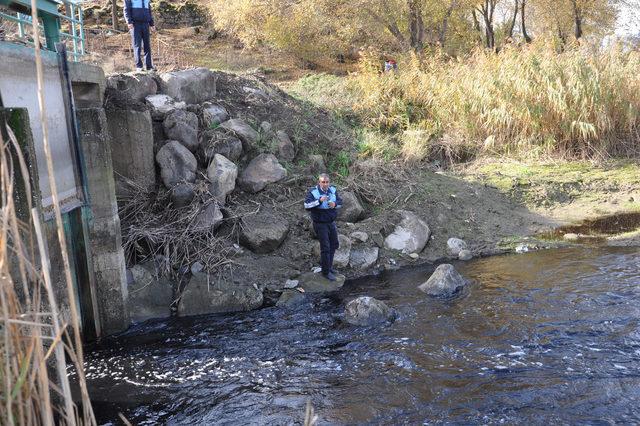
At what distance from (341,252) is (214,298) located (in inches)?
98.6

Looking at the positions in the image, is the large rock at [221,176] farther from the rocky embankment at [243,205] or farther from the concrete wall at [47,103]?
the concrete wall at [47,103]

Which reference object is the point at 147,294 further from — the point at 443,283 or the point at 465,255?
the point at 465,255

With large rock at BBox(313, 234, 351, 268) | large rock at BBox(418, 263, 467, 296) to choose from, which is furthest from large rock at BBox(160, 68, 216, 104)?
large rock at BBox(418, 263, 467, 296)

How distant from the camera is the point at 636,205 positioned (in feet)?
37.8

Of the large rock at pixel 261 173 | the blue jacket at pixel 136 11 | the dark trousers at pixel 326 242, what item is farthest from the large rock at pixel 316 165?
the blue jacket at pixel 136 11

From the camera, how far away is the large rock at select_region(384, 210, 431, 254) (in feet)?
33.9

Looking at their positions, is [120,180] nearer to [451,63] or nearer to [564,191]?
[564,191]

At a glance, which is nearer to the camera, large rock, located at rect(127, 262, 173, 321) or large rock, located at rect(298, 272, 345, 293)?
large rock, located at rect(127, 262, 173, 321)

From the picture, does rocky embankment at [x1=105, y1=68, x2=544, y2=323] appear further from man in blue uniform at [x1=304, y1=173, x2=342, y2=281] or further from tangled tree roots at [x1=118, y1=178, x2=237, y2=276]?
man in blue uniform at [x1=304, y1=173, x2=342, y2=281]

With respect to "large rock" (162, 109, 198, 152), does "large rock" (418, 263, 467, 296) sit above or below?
below

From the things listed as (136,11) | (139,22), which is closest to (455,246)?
(139,22)

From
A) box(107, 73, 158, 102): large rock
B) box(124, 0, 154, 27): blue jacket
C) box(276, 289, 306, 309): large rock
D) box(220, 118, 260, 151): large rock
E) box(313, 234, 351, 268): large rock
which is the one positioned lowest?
box(276, 289, 306, 309): large rock

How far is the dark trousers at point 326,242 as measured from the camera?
29.3ft

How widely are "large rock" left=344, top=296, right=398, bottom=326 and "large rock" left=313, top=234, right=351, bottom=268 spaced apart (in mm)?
1987
